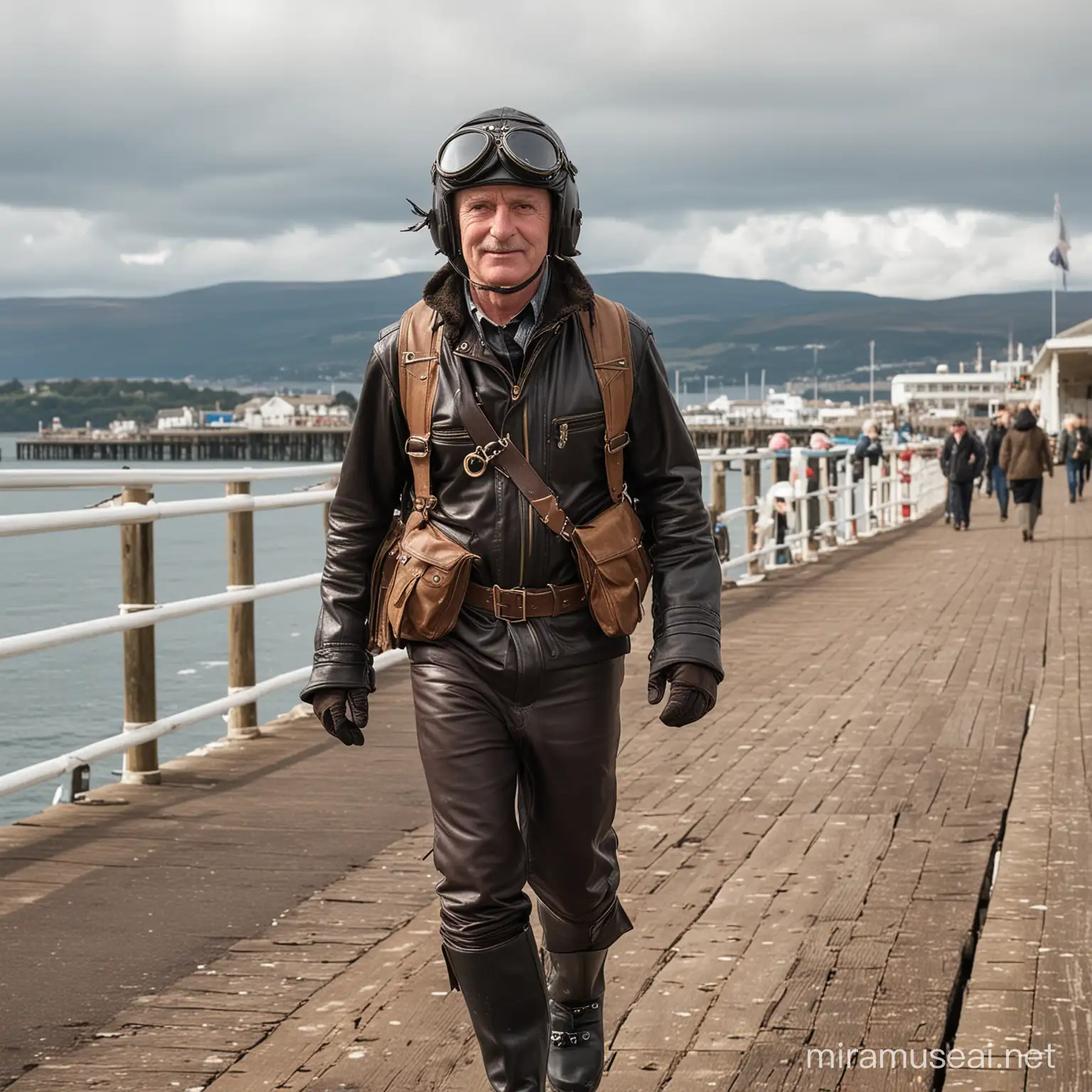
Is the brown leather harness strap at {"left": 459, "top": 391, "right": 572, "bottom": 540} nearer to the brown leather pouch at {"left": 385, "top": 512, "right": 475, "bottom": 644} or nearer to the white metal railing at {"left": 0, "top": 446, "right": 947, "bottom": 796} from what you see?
the brown leather pouch at {"left": 385, "top": 512, "right": 475, "bottom": 644}

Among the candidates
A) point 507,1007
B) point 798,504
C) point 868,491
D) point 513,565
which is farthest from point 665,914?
point 868,491

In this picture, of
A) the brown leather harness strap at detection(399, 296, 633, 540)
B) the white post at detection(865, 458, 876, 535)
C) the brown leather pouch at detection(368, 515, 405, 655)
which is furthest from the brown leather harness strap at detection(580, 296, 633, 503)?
the white post at detection(865, 458, 876, 535)

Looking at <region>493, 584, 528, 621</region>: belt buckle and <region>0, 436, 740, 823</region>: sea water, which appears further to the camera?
<region>0, 436, 740, 823</region>: sea water

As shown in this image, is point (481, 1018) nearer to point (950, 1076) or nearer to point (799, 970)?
point (950, 1076)

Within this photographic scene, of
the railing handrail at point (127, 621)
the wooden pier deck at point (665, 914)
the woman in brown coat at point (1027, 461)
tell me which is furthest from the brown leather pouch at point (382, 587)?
the woman in brown coat at point (1027, 461)

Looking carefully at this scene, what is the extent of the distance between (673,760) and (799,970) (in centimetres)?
290

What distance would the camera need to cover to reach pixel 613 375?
336 cm

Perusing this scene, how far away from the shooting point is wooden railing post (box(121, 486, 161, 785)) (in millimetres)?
6535

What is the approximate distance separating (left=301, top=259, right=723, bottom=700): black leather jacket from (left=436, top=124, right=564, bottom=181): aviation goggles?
0.69ft

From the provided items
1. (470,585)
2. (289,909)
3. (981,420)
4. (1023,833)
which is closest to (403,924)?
(289,909)

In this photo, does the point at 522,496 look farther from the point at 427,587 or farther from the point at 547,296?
the point at 547,296

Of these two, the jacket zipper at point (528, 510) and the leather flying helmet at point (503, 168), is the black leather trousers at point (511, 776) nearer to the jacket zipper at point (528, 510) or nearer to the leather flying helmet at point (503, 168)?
the jacket zipper at point (528, 510)

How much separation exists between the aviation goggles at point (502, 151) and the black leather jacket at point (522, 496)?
210mm

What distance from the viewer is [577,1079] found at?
3443 millimetres
